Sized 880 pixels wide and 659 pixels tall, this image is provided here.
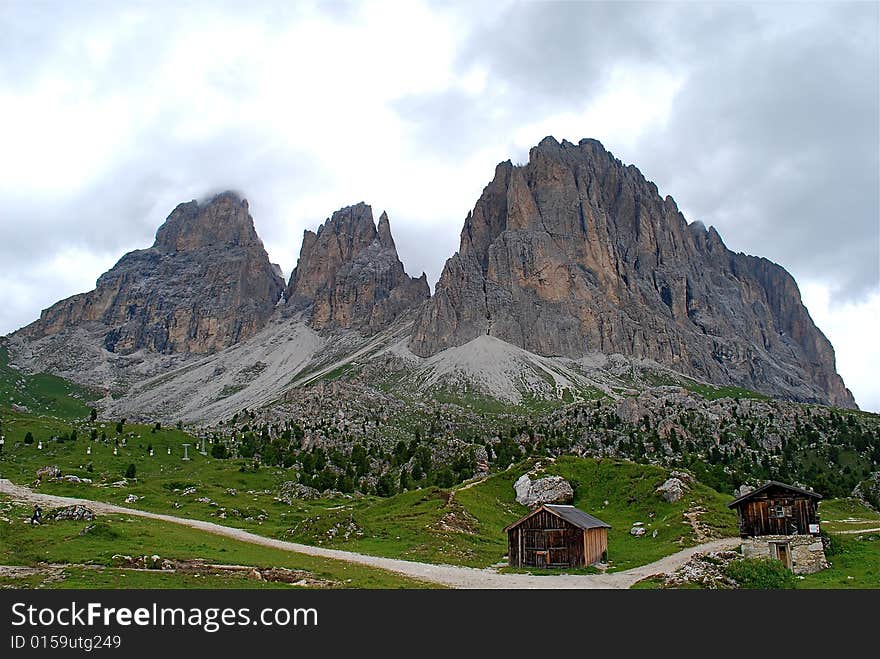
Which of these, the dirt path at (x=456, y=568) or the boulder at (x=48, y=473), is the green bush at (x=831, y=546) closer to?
the dirt path at (x=456, y=568)

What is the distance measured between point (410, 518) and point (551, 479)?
2259 centimetres

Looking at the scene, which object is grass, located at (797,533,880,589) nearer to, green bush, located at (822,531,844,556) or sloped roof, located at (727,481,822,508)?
green bush, located at (822,531,844,556)

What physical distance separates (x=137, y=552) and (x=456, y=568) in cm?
2149

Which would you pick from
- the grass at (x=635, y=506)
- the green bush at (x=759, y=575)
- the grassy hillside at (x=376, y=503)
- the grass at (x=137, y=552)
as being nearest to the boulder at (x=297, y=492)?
the grassy hillside at (x=376, y=503)

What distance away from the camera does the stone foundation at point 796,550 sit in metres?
45.1

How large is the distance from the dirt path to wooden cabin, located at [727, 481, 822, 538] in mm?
3631

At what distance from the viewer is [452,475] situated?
106 meters

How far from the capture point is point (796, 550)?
4544 cm

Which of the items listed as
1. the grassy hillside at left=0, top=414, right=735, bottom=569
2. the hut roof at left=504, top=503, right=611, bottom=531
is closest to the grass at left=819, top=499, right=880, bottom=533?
the grassy hillside at left=0, top=414, right=735, bottom=569

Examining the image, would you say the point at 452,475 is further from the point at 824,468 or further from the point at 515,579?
the point at 824,468

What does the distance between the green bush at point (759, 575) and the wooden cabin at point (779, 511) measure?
8.85 m

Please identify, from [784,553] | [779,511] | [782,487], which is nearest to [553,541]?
[784,553]

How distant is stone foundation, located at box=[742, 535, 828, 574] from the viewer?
45.1 metres

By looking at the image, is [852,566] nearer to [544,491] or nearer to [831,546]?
[831,546]
